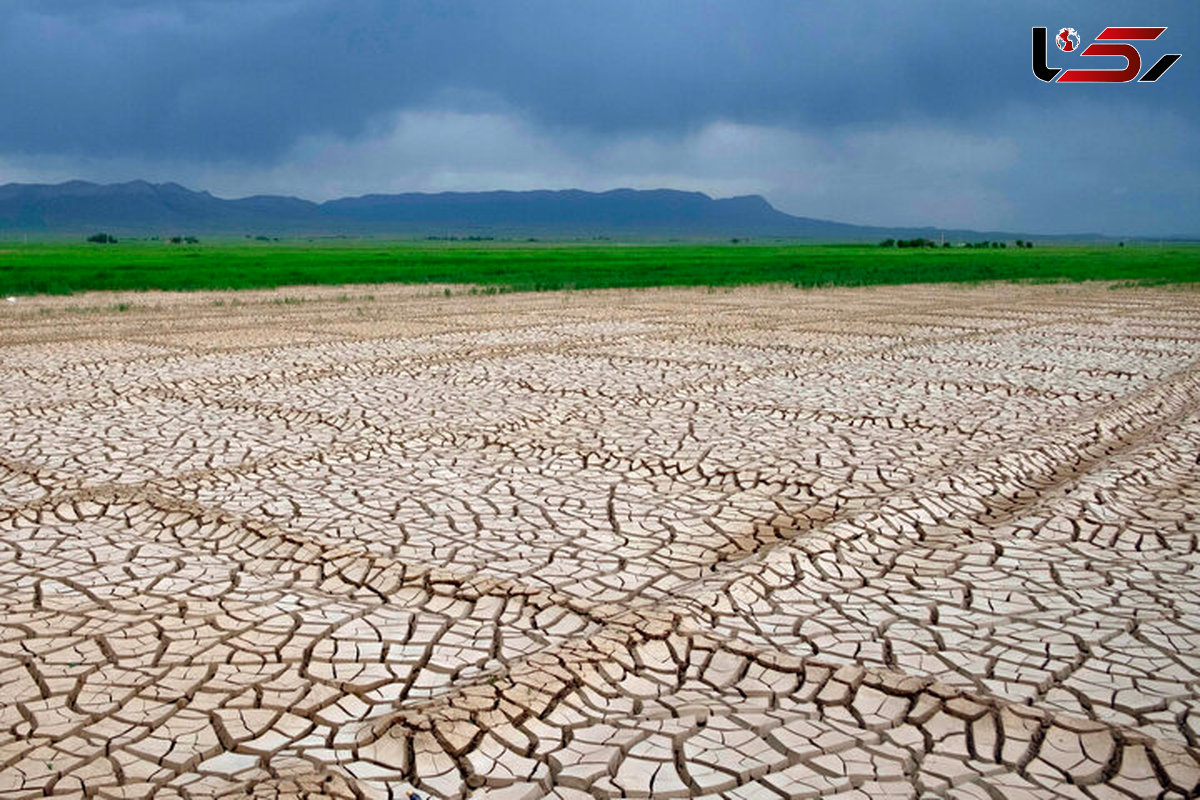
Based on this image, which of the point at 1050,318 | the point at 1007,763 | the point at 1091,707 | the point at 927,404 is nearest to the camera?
the point at 1007,763

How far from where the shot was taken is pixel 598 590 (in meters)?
4.31

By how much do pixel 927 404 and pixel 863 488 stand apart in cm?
316

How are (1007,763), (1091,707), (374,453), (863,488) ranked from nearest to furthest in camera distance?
(1007,763)
(1091,707)
(863,488)
(374,453)

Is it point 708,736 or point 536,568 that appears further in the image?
point 536,568

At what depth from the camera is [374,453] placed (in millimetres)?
6848

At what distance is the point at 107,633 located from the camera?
150 inches

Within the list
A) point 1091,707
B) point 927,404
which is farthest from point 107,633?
point 927,404

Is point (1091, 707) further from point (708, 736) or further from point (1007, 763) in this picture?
→ point (708, 736)

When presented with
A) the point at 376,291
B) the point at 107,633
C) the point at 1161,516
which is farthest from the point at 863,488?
the point at 376,291

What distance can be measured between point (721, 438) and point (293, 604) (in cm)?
383

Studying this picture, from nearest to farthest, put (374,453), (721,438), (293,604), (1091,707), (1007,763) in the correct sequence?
(1007,763)
(1091,707)
(293,604)
(374,453)
(721,438)

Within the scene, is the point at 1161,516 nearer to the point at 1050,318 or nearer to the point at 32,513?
the point at 32,513

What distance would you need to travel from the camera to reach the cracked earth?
9.78ft

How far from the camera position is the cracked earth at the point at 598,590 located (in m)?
2.98
